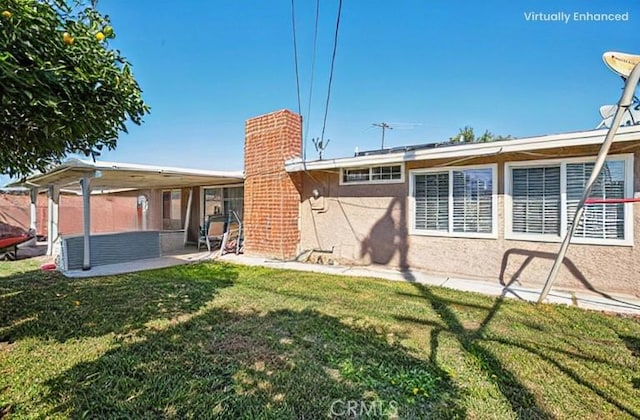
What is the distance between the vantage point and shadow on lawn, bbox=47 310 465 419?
2.41 m

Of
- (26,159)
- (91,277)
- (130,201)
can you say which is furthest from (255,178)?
(130,201)

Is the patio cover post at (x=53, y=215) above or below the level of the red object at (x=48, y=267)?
above

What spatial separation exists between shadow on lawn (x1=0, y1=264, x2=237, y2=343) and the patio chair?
12.3 ft

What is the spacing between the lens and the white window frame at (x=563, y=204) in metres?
5.37

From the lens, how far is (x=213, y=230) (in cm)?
1159

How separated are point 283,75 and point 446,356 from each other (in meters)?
9.80

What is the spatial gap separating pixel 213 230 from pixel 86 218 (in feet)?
14.0

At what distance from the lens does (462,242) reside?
7.03 metres

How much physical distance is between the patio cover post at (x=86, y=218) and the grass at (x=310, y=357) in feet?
Result: 7.64

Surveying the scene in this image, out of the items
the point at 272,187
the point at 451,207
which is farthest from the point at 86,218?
the point at 451,207

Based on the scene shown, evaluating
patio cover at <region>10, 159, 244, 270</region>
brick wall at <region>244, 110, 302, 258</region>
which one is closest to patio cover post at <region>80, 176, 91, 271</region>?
patio cover at <region>10, 159, 244, 270</region>

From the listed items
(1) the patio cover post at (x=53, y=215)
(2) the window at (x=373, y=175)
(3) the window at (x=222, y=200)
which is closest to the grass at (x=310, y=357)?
(2) the window at (x=373, y=175)

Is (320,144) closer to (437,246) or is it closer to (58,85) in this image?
(437,246)

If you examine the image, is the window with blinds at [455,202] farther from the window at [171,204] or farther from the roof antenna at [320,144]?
the window at [171,204]
